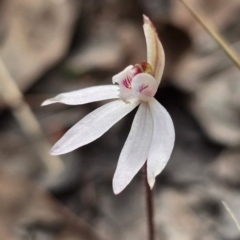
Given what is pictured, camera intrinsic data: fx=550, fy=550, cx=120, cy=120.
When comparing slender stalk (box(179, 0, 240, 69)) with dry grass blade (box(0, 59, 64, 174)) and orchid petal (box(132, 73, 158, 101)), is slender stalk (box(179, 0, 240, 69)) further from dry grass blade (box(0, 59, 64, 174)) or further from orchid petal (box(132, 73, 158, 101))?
dry grass blade (box(0, 59, 64, 174))

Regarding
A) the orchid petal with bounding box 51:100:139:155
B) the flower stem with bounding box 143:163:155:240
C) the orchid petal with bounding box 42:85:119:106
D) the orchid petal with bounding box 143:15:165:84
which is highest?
the orchid petal with bounding box 143:15:165:84

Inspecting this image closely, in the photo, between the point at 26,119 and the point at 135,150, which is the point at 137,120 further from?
the point at 26,119

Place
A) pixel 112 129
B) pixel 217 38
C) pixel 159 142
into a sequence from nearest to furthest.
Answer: pixel 159 142, pixel 217 38, pixel 112 129

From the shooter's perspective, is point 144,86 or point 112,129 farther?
point 112,129

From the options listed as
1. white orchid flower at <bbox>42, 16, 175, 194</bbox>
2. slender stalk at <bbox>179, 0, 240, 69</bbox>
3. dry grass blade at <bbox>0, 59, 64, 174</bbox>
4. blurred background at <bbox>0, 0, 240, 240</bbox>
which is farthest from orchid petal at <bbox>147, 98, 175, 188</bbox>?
dry grass blade at <bbox>0, 59, 64, 174</bbox>

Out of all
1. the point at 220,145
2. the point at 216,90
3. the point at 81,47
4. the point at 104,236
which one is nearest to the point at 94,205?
the point at 104,236

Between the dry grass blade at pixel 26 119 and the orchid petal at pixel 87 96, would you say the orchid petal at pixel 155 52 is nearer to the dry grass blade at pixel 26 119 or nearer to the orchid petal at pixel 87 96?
the orchid petal at pixel 87 96

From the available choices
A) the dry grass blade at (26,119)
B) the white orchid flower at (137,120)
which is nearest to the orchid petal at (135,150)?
the white orchid flower at (137,120)

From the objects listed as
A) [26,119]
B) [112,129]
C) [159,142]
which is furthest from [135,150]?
[26,119]
